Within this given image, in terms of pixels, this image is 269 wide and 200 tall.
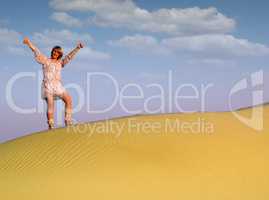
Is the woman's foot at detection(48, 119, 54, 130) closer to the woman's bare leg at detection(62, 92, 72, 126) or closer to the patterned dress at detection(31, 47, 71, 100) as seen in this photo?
the woman's bare leg at detection(62, 92, 72, 126)

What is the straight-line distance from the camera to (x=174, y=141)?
895 centimetres

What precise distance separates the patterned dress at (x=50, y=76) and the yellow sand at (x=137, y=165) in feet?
4.90

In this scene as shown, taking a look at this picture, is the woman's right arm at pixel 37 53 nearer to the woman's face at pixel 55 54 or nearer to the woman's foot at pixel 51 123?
the woman's face at pixel 55 54

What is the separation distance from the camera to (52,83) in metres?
11.4

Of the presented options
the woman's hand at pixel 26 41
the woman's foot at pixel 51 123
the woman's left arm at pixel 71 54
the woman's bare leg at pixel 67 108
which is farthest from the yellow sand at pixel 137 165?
Answer: the woman's hand at pixel 26 41

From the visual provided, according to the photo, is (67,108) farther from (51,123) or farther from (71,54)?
(71,54)

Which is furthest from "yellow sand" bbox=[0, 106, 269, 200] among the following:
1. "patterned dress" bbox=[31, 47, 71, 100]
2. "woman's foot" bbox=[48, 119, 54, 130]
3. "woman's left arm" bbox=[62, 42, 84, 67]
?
"woman's left arm" bbox=[62, 42, 84, 67]

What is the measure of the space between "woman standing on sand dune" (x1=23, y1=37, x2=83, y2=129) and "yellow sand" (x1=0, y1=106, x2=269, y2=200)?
1208 millimetres

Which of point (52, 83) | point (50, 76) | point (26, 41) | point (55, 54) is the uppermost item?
point (26, 41)

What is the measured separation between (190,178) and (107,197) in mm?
1542

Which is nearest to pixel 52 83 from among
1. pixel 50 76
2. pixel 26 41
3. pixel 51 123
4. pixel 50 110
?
pixel 50 76

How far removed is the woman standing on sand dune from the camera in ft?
37.2

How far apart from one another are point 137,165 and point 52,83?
4.38 meters

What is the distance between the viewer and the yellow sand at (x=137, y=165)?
7238mm
